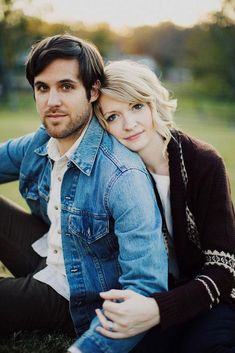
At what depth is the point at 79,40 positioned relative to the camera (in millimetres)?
2889

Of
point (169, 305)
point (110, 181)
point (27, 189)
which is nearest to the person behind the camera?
point (169, 305)

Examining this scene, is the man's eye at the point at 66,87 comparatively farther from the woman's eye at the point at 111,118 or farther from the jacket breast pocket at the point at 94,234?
the jacket breast pocket at the point at 94,234

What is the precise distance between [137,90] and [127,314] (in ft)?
4.29

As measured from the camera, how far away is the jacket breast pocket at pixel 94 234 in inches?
105

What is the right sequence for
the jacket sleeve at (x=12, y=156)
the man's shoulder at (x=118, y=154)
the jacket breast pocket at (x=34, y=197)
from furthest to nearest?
the jacket sleeve at (x=12, y=156) < the jacket breast pocket at (x=34, y=197) < the man's shoulder at (x=118, y=154)

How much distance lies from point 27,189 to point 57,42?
1121 mm

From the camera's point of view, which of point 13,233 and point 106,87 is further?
point 13,233

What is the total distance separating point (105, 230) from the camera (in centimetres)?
266

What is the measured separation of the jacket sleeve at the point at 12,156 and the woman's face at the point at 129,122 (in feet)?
2.61

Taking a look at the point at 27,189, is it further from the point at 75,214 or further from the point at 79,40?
the point at 79,40

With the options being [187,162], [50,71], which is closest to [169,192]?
[187,162]

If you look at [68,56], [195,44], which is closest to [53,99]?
[68,56]

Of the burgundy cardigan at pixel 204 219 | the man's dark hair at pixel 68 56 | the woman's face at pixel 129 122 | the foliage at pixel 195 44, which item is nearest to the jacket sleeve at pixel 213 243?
the burgundy cardigan at pixel 204 219

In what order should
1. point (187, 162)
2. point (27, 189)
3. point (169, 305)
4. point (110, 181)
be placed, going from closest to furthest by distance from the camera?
1. point (169, 305)
2. point (110, 181)
3. point (187, 162)
4. point (27, 189)
